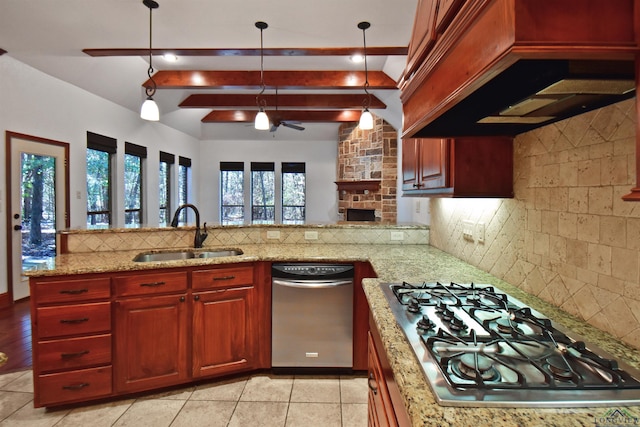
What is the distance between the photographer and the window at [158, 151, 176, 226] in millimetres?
7297

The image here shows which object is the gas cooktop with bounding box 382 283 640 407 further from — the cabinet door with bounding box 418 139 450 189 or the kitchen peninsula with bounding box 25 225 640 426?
the cabinet door with bounding box 418 139 450 189

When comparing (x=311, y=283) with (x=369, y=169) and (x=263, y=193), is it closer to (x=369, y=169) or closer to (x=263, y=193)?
(x=369, y=169)

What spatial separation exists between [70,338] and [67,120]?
12.7ft

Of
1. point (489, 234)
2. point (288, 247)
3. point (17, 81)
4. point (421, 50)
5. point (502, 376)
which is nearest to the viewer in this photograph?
point (502, 376)

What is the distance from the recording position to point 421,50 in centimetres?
112

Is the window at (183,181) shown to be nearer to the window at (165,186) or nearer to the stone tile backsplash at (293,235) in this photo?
the window at (165,186)

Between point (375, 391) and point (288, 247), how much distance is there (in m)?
1.61

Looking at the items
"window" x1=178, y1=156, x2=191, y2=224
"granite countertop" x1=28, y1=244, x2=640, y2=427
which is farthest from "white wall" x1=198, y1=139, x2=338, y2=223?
"granite countertop" x1=28, y1=244, x2=640, y2=427

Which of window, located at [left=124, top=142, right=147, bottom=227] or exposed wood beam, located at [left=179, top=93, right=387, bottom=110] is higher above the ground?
exposed wood beam, located at [left=179, top=93, right=387, bottom=110]

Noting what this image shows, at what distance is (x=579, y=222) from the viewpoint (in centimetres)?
125

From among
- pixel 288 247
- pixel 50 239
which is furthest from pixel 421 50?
pixel 50 239

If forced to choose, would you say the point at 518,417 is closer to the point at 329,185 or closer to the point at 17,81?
the point at 17,81

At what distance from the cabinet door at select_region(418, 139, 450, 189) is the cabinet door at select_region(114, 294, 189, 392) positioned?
175cm

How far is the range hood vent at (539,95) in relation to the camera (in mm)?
A: 844
